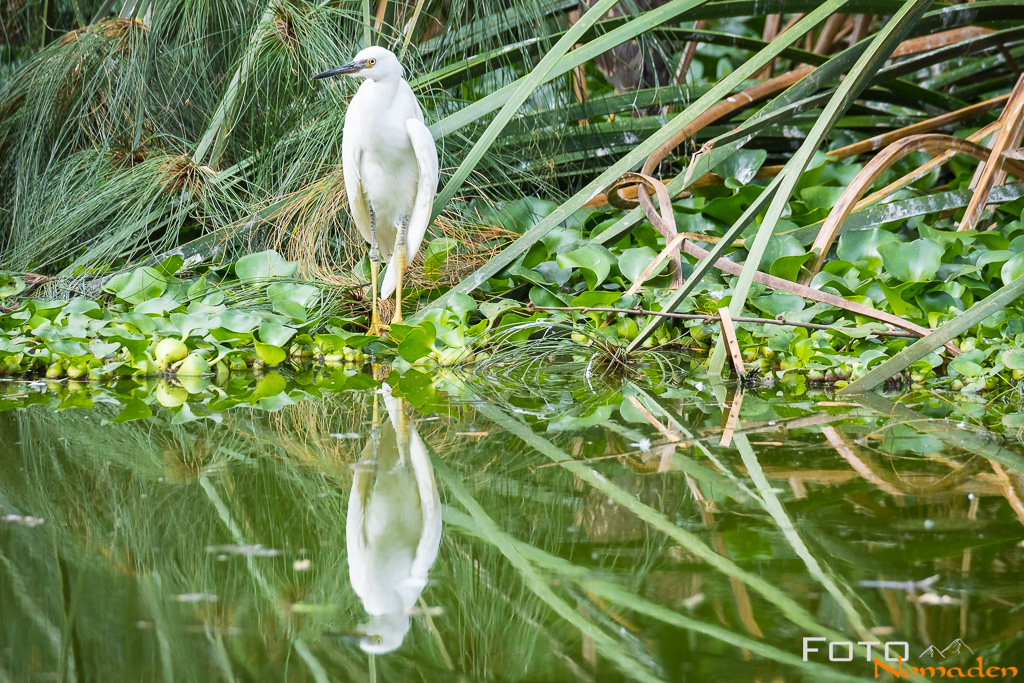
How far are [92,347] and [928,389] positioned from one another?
1.62 m

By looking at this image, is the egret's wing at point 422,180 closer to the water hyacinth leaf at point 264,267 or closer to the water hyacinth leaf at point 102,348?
the water hyacinth leaf at point 264,267

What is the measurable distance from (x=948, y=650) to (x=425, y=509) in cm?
52

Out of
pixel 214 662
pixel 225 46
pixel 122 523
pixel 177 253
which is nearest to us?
pixel 214 662

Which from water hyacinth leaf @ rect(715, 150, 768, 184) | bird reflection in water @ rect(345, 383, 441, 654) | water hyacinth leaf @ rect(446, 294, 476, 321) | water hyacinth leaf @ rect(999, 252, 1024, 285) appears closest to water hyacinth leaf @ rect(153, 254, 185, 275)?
water hyacinth leaf @ rect(446, 294, 476, 321)

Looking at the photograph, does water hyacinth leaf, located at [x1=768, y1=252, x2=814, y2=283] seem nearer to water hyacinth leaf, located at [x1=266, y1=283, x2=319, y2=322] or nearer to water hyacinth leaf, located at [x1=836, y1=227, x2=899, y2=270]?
water hyacinth leaf, located at [x1=836, y1=227, x2=899, y2=270]

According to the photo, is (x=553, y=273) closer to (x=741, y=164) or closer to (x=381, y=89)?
(x=381, y=89)

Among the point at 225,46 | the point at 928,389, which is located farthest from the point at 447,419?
the point at 225,46

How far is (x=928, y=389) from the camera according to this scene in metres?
1.61

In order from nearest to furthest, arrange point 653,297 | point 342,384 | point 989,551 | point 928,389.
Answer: point 989,551 → point 928,389 → point 342,384 → point 653,297

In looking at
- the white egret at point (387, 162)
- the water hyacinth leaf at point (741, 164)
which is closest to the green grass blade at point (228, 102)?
the white egret at point (387, 162)

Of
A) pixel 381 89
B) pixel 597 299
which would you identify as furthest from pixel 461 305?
pixel 381 89

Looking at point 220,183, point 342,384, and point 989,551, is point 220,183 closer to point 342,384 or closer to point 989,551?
point 342,384

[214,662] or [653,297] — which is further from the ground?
[653,297]

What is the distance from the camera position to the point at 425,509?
0.98 meters
